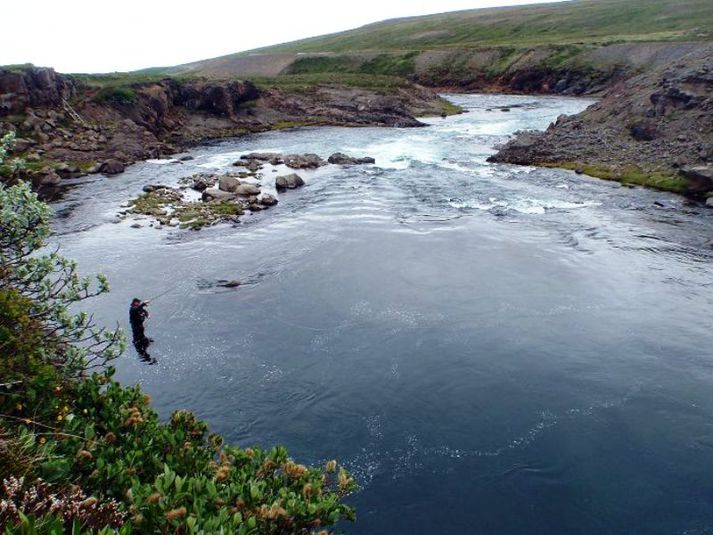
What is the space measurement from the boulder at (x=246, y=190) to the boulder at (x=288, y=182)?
323 cm

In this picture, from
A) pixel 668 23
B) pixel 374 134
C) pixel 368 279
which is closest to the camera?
pixel 368 279

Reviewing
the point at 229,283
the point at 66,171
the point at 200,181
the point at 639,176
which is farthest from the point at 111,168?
the point at 639,176

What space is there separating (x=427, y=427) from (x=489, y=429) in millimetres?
2544

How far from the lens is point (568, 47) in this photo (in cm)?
14625

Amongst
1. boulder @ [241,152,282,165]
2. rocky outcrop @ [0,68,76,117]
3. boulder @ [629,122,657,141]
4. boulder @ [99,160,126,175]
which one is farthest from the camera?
rocky outcrop @ [0,68,76,117]

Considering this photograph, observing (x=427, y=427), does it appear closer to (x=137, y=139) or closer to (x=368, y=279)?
(x=368, y=279)

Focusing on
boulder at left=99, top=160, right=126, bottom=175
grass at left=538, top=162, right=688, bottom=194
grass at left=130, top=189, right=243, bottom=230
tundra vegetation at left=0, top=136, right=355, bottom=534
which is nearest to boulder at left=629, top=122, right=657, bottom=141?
grass at left=538, top=162, right=688, bottom=194

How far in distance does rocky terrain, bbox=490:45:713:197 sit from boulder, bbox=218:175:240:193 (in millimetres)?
32207

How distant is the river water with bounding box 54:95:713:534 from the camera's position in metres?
20.0

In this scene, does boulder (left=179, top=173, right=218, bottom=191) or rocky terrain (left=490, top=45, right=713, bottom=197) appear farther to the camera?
boulder (left=179, top=173, right=218, bottom=191)

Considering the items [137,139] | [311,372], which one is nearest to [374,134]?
[137,139]

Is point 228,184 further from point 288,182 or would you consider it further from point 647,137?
point 647,137

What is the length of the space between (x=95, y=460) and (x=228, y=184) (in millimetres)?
50249

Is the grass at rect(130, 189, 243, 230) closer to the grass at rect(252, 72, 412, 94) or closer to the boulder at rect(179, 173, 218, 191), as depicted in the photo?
the boulder at rect(179, 173, 218, 191)
